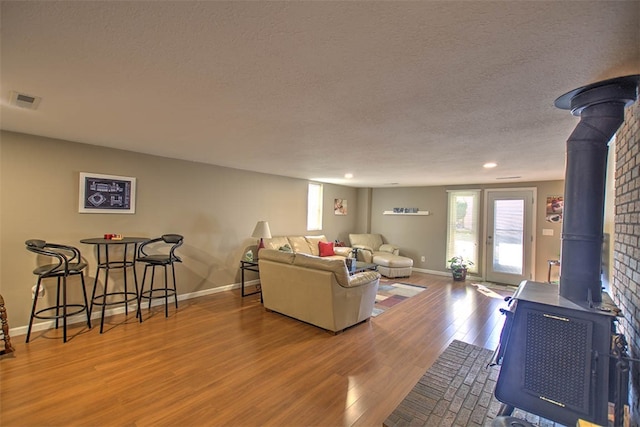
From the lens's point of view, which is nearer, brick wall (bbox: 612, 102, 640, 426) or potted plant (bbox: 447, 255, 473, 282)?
brick wall (bbox: 612, 102, 640, 426)

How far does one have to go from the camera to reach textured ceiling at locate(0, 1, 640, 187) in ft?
3.80

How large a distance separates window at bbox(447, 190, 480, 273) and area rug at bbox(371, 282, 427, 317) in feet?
5.85

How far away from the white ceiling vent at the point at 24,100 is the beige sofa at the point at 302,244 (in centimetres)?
376

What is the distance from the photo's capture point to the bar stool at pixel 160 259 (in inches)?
150

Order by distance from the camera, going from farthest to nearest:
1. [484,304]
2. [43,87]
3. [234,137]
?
1. [484,304]
2. [234,137]
3. [43,87]

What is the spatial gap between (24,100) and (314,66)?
7.28ft

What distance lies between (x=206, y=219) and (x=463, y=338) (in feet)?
13.5

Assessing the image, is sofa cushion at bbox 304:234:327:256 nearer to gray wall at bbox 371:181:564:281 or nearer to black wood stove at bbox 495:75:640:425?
gray wall at bbox 371:181:564:281

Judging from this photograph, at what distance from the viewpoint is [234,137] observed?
3.10 meters

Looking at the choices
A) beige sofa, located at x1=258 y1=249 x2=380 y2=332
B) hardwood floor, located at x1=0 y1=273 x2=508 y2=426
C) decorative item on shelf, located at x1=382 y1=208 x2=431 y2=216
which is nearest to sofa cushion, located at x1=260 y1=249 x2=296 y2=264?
beige sofa, located at x1=258 y1=249 x2=380 y2=332

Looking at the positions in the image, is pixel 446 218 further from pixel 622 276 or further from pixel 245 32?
pixel 245 32

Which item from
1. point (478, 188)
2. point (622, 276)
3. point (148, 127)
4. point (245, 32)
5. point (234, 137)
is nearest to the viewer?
point (245, 32)

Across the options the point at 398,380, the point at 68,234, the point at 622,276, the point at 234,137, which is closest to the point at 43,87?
the point at 234,137

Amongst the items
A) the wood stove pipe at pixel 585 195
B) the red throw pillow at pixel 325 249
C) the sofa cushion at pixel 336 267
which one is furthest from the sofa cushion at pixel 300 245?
the wood stove pipe at pixel 585 195
